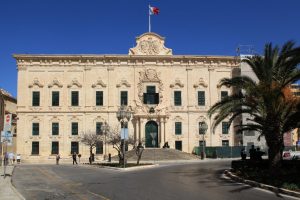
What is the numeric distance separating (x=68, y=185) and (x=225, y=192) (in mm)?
7335

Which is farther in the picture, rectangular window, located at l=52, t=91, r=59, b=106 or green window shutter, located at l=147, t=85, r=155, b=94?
green window shutter, located at l=147, t=85, r=155, b=94

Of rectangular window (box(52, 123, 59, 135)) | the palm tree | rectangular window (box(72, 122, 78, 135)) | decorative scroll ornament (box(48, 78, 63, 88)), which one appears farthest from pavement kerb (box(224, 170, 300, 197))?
decorative scroll ornament (box(48, 78, 63, 88))

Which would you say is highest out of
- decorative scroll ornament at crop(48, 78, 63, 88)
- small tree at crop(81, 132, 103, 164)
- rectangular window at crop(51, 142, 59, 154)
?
decorative scroll ornament at crop(48, 78, 63, 88)

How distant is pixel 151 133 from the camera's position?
56688mm

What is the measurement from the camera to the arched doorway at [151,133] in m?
57.1

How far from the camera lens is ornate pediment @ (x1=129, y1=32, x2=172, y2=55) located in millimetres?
58281

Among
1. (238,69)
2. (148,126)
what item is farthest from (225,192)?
(238,69)

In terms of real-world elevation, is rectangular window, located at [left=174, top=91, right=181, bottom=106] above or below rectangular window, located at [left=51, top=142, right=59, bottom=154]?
above

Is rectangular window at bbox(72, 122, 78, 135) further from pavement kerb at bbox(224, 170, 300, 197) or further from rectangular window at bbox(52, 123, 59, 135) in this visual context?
pavement kerb at bbox(224, 170, 300, 197)

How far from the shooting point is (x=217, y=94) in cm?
5888

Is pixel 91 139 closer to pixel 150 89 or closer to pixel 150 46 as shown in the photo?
pixel 150 89

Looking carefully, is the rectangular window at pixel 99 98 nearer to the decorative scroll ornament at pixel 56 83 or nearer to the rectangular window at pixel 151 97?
the decorative scroll ornament at pixel 56 83

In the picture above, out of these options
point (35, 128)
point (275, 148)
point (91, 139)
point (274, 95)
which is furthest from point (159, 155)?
point (274, 95)

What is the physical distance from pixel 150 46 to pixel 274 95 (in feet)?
124
